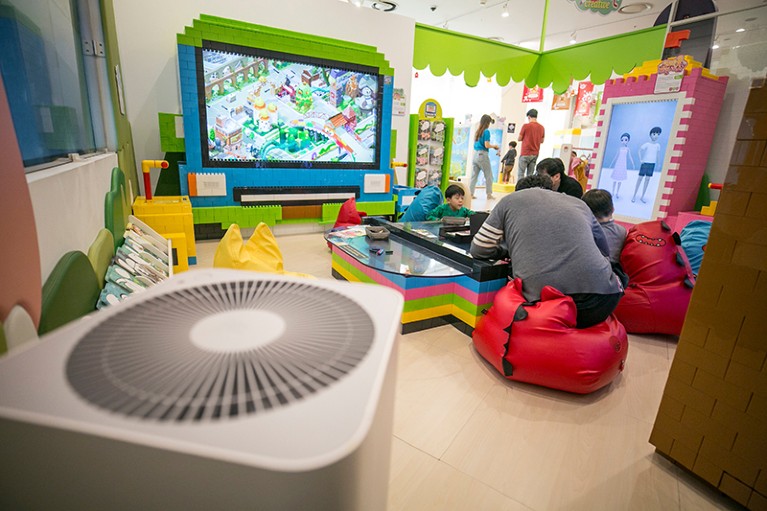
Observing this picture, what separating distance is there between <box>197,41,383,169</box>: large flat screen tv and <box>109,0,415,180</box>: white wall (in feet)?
2.37

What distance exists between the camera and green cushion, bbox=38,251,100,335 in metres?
0.93

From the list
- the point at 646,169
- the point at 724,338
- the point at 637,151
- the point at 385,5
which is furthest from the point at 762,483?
the point at 385,5


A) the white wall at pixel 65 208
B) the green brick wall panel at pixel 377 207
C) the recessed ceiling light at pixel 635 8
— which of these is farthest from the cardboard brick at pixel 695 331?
the recessed ceiling light at pixel 635 8

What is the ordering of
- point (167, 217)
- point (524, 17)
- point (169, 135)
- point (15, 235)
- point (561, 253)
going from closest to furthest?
point (15, 235) → point (561, 253) → point (167, 217) → point (169, 135) → point (524, 17)

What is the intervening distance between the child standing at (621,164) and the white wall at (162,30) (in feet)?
12.3

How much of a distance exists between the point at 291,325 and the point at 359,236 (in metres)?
2.55

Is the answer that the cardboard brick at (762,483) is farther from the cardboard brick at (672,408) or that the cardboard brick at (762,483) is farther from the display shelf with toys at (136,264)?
the display shelf with toys at (136,264)

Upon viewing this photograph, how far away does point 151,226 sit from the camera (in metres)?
2.81

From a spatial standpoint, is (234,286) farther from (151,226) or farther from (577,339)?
(151,226)

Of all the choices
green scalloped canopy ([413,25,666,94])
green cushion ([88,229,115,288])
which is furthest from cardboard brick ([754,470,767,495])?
green scalloped canopy ([413,25,666,94])

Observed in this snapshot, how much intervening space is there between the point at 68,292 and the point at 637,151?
5.62 m

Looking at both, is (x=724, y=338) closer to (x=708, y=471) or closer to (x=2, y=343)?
(x=708, y=471)

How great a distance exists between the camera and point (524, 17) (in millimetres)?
6664

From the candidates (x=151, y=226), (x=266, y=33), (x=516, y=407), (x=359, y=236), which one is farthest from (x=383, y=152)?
(x=516, y=407)
